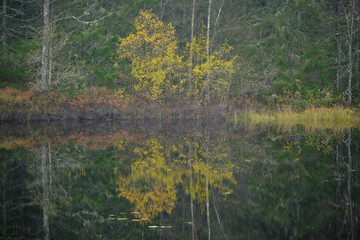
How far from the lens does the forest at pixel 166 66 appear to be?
21.3m

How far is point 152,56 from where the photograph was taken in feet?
77.3

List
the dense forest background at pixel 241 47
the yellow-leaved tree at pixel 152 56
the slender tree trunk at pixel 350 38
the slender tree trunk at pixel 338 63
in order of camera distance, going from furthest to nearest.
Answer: the yellow-leaved tree at pixel 152 56
the dense forest background at pixel 241 47
the slender tree trunk at pixel 338 63
the slender tree trunk at pixel 350 38

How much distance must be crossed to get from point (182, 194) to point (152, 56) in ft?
61.8

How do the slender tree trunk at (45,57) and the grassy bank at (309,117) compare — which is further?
the slender tree trunk at (45,57)

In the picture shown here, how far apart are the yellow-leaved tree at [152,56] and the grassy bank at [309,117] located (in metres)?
4.95

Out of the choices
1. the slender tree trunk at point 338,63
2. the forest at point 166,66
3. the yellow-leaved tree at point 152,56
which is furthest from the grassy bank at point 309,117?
the yellow-leaved tree at point 152,56

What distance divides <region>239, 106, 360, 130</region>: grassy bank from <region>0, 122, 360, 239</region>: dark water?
8620 mm

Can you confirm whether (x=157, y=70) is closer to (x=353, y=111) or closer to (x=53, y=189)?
(x=353, y=111)

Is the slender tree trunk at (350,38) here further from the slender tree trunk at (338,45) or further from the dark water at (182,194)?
the dark water at (182,194)

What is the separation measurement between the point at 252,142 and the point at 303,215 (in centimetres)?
745

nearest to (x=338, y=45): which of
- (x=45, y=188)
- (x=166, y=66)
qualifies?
(x=166, y=66)

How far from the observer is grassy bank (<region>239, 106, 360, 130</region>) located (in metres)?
17.8

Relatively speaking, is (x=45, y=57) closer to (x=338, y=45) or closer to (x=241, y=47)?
(x=241, y=47)

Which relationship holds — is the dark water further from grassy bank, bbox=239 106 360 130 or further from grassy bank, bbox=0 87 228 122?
grassy bank, bbox=0 87 228 122
